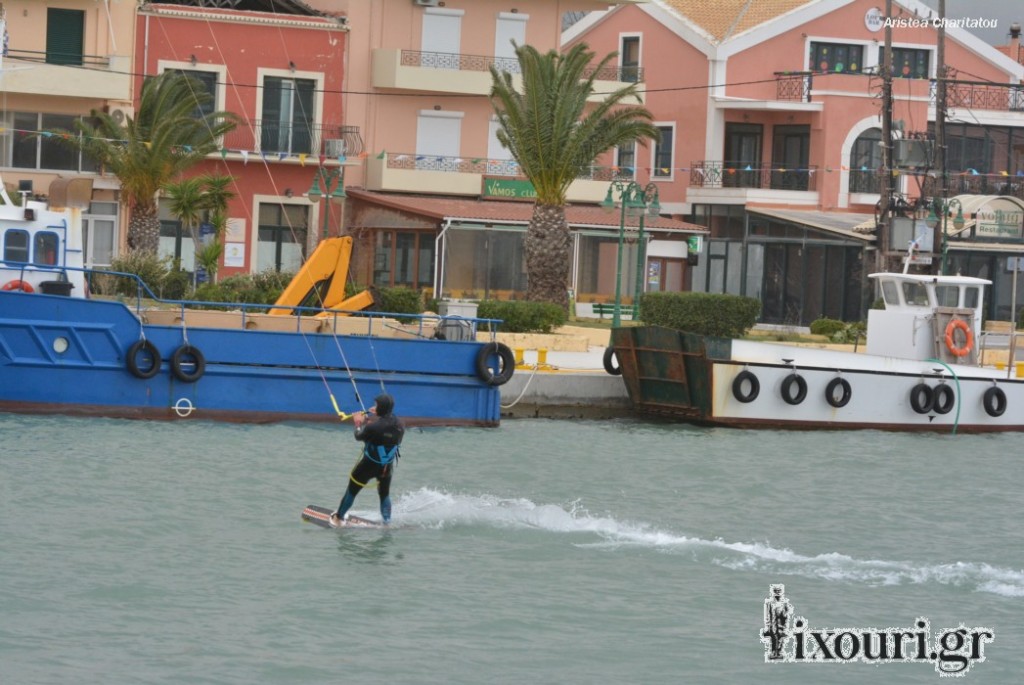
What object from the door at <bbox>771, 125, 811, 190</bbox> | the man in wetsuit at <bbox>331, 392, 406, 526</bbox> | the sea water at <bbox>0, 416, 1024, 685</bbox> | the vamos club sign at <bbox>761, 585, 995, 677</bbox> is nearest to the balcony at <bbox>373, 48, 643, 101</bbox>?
the door at <bbox>771, 125, 811, 190</bbox>

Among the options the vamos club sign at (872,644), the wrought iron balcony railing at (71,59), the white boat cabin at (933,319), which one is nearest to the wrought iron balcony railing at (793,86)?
the wrought iron balcony railing at (71,59)

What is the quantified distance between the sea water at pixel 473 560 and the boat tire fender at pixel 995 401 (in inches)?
209

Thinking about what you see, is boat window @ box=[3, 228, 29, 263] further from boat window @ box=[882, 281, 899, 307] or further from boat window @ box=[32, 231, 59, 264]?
boat window @ box=[882, 281, 899, 307]

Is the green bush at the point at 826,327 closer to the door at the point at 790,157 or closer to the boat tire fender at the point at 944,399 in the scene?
the door at the point at 790,157

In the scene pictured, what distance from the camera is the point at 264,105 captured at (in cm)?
4812

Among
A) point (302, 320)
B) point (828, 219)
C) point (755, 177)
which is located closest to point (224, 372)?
point (302, 320)

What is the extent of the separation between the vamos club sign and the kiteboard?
15.9 feet

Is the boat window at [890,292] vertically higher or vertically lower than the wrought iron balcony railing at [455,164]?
lower

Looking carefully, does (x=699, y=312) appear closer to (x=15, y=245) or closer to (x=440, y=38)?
(x=440, y=38)

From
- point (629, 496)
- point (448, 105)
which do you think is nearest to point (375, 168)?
point (448, 105)

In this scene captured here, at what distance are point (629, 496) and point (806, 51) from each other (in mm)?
34296

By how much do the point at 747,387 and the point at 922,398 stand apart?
11.9 ft

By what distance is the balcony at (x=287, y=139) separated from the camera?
47.9 metres

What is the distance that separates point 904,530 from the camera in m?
20.6
